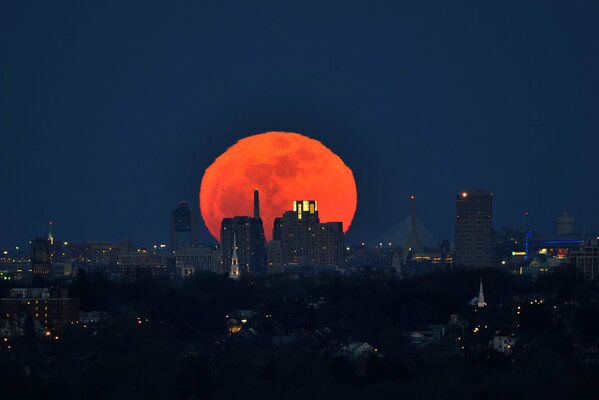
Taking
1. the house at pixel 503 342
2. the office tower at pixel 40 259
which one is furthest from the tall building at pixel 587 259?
the house at pixel 503 342

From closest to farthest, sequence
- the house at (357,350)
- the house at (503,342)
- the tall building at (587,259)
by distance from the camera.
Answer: the house at (357,350) < the house at (503,342) < the tall building at (587,259)

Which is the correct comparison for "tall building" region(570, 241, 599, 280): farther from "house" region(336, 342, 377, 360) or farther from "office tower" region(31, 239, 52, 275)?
"house" region(336, 342, 377, 360)

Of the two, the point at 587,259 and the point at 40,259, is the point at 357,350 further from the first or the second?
the point at 587,259

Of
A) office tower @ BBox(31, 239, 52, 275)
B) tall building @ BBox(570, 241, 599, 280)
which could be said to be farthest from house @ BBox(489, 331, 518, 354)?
office tower @ BBox(31, 239, 52, 275)

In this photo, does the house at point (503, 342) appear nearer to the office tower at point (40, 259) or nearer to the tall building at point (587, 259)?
the tall building at point (587, 259)

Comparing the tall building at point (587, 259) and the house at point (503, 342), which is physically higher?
the tall building at point (587, 259)

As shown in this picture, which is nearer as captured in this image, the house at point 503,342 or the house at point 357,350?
the house at point 357,350

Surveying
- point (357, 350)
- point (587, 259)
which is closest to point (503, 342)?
point (357, 350)

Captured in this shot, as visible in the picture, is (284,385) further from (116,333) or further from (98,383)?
(116,333)

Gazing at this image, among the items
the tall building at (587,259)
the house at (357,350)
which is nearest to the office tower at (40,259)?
the tall building at (587,259)

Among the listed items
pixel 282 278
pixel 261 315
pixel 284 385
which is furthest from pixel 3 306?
pixel 282 278

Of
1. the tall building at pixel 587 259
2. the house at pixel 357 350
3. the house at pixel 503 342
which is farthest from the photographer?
the tall building at pixel 587 259
